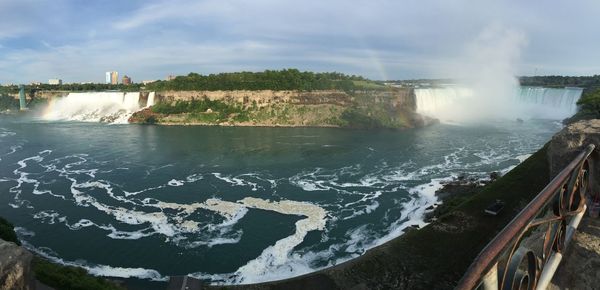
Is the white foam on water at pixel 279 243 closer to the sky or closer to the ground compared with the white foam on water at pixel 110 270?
closer to the sky

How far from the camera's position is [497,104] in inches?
2859

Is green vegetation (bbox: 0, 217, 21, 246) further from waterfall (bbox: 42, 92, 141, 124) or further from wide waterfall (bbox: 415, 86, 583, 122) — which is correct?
wide waterfall (bbox: 415, 86, 583, 122)

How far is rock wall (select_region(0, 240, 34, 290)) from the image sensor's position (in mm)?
6016

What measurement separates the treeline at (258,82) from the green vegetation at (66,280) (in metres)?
56.4

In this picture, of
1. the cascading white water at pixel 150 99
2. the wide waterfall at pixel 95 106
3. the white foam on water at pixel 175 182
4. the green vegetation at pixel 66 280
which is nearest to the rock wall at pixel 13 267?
the green vegetation at pixel 66 280

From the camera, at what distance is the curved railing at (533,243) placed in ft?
6.31

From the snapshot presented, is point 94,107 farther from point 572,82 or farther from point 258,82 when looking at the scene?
point 572,82

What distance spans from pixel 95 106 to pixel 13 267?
7382 centimetres

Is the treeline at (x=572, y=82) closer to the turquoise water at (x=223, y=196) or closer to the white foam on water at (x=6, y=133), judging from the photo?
the turquoise water at (x=223, y=196)

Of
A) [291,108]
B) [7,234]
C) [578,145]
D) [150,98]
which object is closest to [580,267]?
[578,145]

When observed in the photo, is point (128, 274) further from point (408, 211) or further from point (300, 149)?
point (300, 149)

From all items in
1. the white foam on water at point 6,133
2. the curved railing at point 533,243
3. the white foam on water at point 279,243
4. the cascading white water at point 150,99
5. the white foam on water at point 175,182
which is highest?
the cascading white water at point 150,99

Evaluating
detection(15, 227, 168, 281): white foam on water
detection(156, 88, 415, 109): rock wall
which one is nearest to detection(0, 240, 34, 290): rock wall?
detection(15, 227, 168, 281): white foam on water

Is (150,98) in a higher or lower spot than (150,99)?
higher
